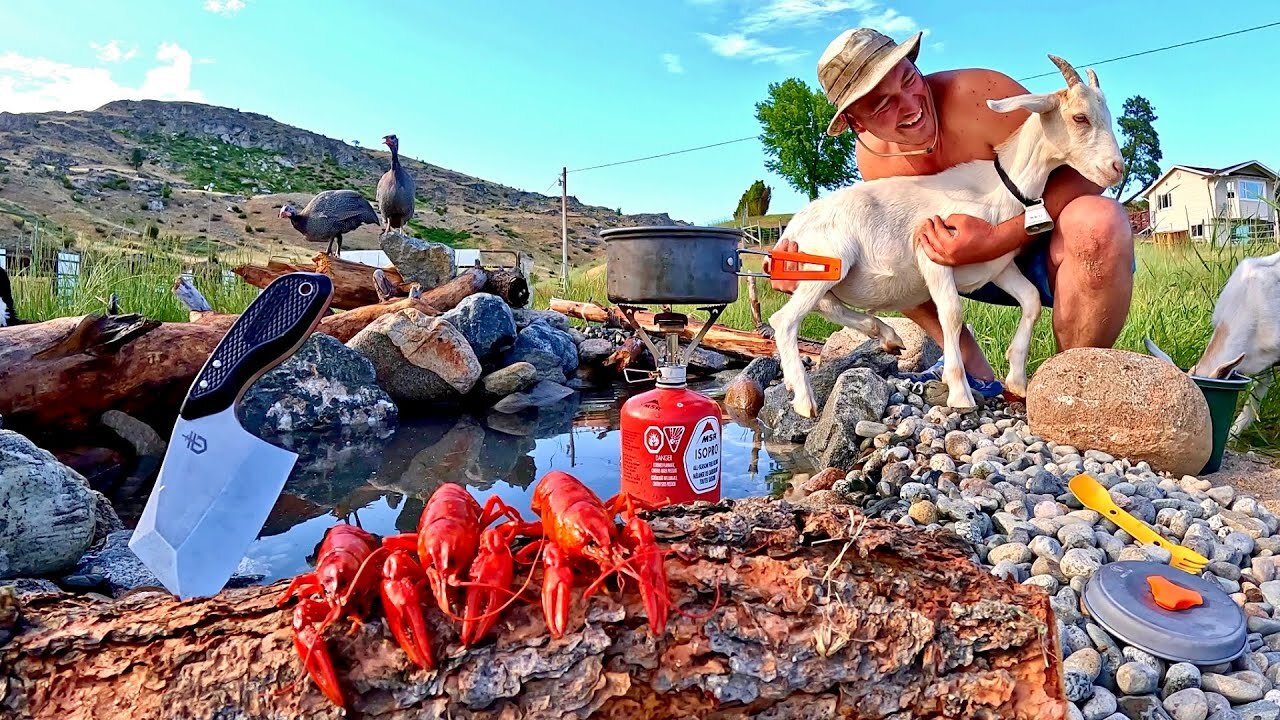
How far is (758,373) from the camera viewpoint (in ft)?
19.4

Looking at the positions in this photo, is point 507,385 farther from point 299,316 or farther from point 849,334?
point 299,316

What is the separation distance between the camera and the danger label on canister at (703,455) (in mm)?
2311

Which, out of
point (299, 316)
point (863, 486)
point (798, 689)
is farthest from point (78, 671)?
point (863, 486)

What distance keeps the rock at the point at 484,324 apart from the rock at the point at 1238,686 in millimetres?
5650

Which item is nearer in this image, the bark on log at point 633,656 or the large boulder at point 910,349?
the bark on log at point 633,656

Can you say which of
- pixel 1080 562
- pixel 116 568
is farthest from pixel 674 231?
pixel 116 568

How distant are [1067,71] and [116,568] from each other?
4244 mm

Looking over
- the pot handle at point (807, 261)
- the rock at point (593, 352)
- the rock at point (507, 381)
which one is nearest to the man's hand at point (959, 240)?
the pot handle at point (807, 261)

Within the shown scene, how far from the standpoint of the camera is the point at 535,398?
20.1 feet

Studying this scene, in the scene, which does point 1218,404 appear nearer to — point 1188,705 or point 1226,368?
point 1226,368

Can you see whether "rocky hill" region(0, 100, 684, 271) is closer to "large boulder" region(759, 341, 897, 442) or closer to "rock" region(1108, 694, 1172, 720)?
"large boulder" region(759, 341, 897, 442)

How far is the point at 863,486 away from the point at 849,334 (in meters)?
2.65

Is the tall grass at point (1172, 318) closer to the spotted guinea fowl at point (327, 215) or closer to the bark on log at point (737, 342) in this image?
the bark on log at point (737, 342)

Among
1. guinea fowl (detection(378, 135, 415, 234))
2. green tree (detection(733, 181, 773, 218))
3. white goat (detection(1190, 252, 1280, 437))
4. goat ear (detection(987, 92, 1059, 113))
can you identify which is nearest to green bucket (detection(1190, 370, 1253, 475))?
white goat (detection(1190, 252, 1280, 437))
